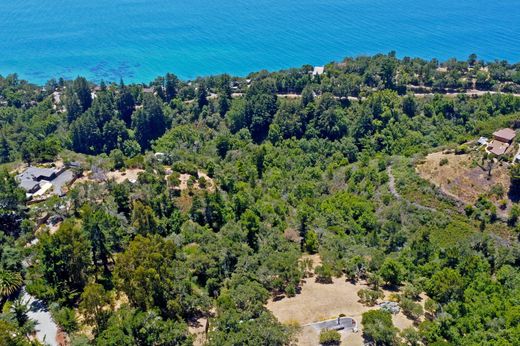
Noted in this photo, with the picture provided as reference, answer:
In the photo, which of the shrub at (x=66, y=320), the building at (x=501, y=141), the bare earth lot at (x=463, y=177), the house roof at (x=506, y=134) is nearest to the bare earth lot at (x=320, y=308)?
the shrub at (x=66, y=320)

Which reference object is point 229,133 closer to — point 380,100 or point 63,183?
point 380,100

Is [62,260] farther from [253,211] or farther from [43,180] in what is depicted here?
[43,180]

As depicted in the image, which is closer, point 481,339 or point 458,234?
point 481,339

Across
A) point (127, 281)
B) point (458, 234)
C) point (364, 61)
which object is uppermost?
point (364, 61)

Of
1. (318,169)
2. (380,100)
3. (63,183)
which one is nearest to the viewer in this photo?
(63,183)

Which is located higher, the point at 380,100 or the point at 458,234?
the point at 380,100

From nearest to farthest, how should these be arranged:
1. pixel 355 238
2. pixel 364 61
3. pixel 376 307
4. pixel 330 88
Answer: pixel 376 307 → pixel 355 238 → pixel 330 88 → pixel 364 61

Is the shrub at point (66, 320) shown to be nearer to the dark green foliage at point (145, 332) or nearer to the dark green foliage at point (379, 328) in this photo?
the dark green foliage at point (145, 332)

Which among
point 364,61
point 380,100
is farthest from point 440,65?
point 380,100
